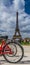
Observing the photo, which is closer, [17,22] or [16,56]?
[16,56]

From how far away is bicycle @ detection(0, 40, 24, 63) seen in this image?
618 centimetres

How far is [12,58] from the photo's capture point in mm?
6410

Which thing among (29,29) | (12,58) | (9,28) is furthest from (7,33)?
(12,58)

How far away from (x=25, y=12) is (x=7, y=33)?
126 centimetres

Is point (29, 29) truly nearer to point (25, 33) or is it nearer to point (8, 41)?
point (25, 33)

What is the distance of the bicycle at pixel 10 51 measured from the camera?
6176mm

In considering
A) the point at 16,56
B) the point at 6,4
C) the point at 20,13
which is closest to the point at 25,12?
the point at 20,13

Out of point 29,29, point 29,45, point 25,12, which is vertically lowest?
point 29,45

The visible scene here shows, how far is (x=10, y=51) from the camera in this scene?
627 cm

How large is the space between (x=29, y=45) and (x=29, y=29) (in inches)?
29.2

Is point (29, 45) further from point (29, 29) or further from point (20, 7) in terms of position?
point (20, 7)

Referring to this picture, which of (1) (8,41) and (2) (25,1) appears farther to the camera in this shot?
(2) (25,1)

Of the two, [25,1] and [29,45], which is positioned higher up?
[25,1]

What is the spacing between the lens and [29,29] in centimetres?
1119
